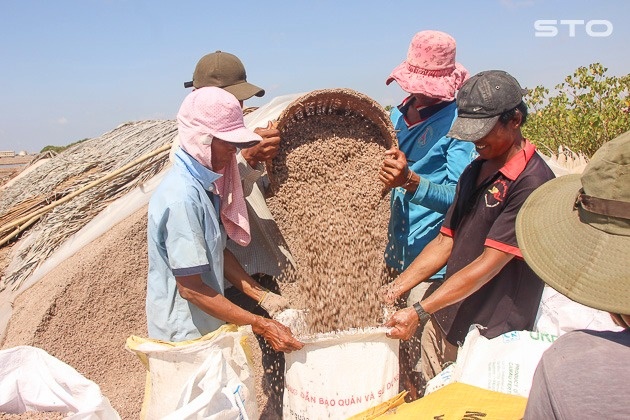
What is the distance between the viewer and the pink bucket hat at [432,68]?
8.39 ft

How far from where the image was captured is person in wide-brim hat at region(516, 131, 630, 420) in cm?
97

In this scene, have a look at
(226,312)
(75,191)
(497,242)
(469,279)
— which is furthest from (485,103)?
(75,191)

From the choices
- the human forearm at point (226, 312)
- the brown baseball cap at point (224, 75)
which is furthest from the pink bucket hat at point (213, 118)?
the brown baseball cap at point (224, 75)

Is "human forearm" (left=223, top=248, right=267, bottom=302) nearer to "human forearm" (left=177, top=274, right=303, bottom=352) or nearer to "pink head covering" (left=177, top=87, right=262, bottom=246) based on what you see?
"human forearm" (left=177, top=274, right=303, bottom=352)

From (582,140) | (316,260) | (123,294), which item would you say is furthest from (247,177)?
(582,140)

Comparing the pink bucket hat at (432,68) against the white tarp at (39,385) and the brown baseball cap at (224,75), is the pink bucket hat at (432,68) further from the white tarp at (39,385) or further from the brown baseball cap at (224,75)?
the white tarp at (39,385)

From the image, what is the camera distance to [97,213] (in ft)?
15.5

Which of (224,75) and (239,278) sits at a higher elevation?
(224,75)

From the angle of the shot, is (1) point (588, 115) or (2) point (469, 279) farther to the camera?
(1) point (588, 115)

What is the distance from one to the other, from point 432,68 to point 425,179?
19.3 inches

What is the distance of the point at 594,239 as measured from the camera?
1.06 meters

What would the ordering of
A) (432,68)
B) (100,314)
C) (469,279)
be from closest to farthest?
(469,279), (432,68), (100,314)

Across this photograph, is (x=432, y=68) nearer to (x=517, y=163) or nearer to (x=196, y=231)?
(x=517, y=163)

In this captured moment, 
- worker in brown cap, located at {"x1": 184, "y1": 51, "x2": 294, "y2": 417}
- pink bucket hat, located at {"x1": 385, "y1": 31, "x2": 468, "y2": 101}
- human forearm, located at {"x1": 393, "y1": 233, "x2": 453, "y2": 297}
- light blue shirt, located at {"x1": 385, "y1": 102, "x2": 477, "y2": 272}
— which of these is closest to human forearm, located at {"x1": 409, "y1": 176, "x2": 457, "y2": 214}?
light blue shirt, located at {"x1": 385, "y1": 102, "x2": 477, "y2": 272}
